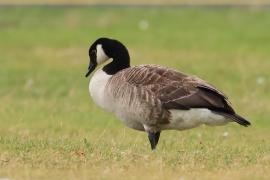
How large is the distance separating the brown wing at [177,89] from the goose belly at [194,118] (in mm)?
65

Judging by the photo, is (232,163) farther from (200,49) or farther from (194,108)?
(200,49)

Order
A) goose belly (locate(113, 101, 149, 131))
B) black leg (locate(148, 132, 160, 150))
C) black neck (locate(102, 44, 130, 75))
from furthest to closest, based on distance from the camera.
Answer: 1. black neck (locate(102, 44, 130, 75))
2. black leg (locate(148, 132, 160, 150))
3. goose belly (locate(113, 101, 149, 131))

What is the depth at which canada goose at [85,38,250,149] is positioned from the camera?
34.3 ft

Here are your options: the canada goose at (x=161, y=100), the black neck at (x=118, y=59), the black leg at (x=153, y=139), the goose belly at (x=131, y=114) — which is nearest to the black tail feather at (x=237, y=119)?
the canada goose at (x=161, y=100)

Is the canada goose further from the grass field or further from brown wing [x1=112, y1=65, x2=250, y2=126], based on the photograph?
the grass field

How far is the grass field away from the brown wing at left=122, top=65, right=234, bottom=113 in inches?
21.7

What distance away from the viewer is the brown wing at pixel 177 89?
34.3 feet

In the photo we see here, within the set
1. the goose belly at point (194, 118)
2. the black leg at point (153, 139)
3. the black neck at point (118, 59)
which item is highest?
the black neck at point (118, 59)

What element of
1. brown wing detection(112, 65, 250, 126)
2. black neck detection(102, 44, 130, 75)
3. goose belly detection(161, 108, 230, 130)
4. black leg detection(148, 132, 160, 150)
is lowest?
black leg detection(148, 132, 160, 150)

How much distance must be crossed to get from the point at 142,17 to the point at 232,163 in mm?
24326

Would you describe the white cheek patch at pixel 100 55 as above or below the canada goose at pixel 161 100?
above

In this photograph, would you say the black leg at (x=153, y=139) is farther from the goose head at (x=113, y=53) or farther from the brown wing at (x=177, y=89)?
the goose head at (x=113, y=53)

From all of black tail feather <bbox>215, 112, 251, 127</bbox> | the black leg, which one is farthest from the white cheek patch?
black tail feather <bbox>215, 112, 251, 127</bbox>

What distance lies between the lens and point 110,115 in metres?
17.0
